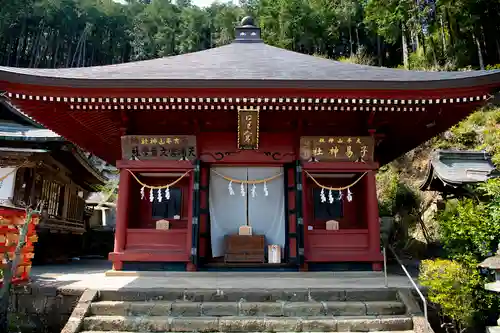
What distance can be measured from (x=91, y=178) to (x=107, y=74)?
38.6ft

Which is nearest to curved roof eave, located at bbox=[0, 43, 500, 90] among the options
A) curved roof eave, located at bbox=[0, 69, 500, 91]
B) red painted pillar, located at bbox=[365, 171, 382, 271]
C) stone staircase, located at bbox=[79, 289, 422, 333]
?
curved roof eave, located at bbox=[0, 69, 500, 91]

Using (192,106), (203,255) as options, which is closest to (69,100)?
(192,106)

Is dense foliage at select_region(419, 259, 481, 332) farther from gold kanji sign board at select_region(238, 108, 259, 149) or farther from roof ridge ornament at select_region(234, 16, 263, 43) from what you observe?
roof ridge ornament at select_region(234, 16, 263, 43)

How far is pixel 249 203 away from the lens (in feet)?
29.8

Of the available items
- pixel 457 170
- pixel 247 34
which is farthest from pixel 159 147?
pixel 457 170

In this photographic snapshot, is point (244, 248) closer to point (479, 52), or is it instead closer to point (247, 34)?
point (247, 34)

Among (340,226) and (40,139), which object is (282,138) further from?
(40,139)

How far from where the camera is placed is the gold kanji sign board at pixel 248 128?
7926 millimetres

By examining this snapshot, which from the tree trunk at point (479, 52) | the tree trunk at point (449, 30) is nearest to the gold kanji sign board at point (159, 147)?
the tree trunk at point (479, 52)

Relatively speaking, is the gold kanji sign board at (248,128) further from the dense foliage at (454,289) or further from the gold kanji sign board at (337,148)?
the dense foliage at (454,289)

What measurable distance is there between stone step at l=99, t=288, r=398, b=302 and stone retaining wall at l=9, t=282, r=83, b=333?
70 cm

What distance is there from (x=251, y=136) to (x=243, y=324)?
14.1ft

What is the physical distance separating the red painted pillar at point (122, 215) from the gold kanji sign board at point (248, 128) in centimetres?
280

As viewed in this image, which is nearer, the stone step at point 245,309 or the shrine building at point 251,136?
the stone step at point 245,309
